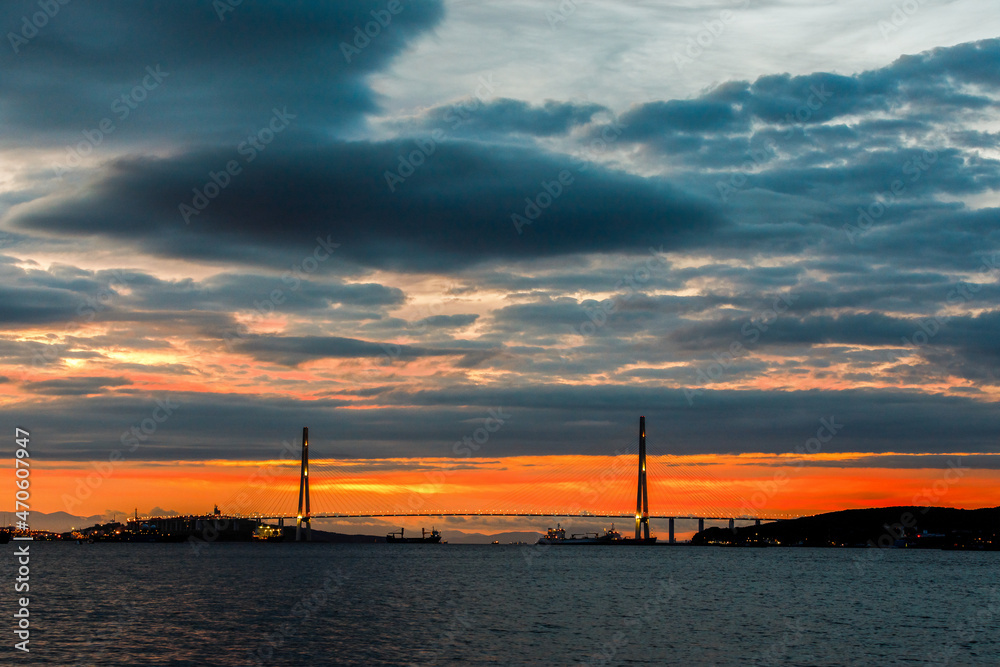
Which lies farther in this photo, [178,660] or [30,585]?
[30,585]

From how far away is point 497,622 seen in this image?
6384 cm

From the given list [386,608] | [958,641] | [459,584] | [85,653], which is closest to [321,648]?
Answer: [85,653]

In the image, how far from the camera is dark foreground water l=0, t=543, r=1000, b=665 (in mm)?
49469

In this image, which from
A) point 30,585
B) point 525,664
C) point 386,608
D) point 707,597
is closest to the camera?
point 525,664

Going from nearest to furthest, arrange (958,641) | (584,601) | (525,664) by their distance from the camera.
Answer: (525,664)
(958,641)
(584,601)

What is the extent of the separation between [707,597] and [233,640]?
48581mm

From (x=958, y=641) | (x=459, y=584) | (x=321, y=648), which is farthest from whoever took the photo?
(x=459, y=584)

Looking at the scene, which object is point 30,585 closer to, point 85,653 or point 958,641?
point 85,653

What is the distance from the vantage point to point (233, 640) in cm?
5353

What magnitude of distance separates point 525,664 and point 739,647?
45.9ft

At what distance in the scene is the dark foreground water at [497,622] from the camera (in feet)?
162

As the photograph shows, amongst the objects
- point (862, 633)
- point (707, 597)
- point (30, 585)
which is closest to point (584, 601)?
point (707, 597)

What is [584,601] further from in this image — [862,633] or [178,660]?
[178,660]

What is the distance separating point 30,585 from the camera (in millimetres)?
98562
